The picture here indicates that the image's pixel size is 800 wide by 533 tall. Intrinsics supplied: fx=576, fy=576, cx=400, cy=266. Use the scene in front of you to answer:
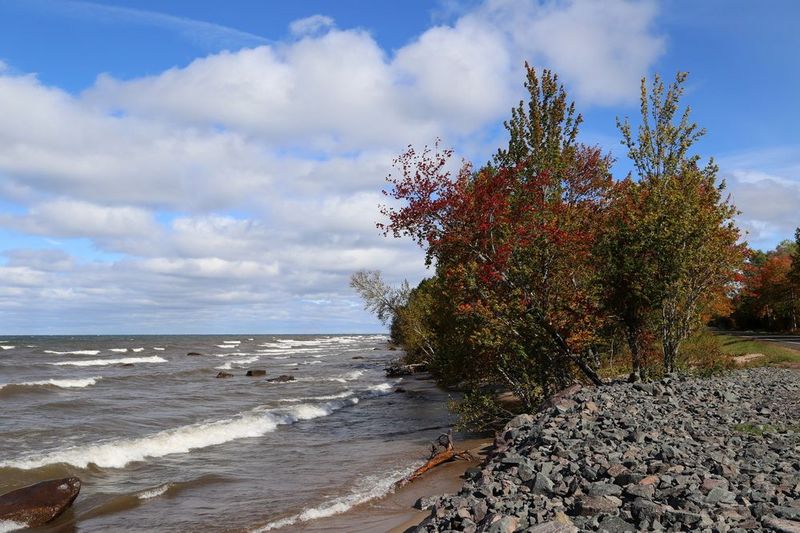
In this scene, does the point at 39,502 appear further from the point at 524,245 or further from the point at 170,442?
the point at 524,245

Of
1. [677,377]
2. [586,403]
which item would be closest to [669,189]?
[677,377]

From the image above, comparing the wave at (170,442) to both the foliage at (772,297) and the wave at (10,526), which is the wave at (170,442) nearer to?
the wave at (10,526)

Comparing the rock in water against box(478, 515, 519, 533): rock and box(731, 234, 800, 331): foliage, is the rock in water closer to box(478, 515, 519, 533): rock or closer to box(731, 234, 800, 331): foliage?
box(478, 515, 519, 533): rock

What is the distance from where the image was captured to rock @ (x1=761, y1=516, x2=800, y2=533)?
18.1ft

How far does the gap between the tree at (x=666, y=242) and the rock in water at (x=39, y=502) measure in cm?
1446

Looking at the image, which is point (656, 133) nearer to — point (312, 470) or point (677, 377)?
point (677, 377)

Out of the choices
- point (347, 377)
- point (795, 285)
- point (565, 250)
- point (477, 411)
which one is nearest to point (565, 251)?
point (565, 250)

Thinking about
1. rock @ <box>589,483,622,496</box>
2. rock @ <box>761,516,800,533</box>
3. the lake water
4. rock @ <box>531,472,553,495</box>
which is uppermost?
rock @ <box>761,516,800,533</box>

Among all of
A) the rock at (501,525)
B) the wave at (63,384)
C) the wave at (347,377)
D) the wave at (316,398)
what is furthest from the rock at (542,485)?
the wave at (63,384)

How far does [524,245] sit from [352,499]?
7.80 m

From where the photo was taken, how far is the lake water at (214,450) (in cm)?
1291

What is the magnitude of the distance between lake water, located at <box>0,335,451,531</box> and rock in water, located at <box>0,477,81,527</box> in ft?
1.16

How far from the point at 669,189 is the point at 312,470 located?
12703 millimetres

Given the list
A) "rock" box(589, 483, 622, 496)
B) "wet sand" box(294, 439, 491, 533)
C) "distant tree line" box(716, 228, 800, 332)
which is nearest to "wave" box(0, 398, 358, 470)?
"wet sand" box(294, 439, 491, 533)
